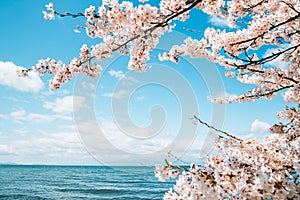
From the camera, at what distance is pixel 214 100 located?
7883 millimetres

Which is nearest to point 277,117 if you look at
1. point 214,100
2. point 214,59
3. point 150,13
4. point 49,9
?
point 214,59

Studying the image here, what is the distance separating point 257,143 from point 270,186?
8.36 feet

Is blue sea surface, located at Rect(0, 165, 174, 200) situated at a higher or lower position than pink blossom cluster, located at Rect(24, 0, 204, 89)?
lower

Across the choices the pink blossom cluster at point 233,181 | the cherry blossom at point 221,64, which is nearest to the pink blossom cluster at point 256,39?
the cherry blossom at point 221,64

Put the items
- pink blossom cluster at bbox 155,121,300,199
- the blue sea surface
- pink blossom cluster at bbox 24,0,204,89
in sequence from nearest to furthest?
pink blossom cluster at bbox 155,121,300,199, pink blossom cluster at bbox 24,0,204,89, the blue sea surface

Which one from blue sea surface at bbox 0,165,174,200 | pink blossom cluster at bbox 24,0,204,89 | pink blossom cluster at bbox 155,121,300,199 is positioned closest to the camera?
pink blossom cluster at bbox 155,121,300,199

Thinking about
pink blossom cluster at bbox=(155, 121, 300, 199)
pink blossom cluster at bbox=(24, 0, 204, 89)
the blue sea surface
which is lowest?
the blue sea surface

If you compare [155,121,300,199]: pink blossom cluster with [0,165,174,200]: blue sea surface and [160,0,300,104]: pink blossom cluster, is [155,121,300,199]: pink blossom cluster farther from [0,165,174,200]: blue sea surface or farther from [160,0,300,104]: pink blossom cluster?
[0,165,174,200]: blue sea surface

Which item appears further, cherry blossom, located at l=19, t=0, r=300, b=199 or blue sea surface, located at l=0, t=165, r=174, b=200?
blue sea surface, located at l=0, t=165, r=174, b=200

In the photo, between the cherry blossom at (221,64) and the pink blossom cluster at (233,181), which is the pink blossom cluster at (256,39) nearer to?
the cherry blossom at (221,64)

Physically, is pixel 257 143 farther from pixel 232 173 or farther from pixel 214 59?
pixel 232 173

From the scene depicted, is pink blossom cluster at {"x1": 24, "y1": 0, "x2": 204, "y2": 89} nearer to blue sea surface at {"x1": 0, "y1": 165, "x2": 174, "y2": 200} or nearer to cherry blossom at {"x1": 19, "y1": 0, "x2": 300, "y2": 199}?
cherry blossom at {"x1": 19, "y1": 0, "x2": 300, "y2": 199}

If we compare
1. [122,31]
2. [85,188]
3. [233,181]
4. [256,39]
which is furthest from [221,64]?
[85,188]

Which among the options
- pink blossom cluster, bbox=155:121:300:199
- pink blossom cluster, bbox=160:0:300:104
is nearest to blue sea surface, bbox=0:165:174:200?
pink blossom cluster, bbox=160:0:300:104
